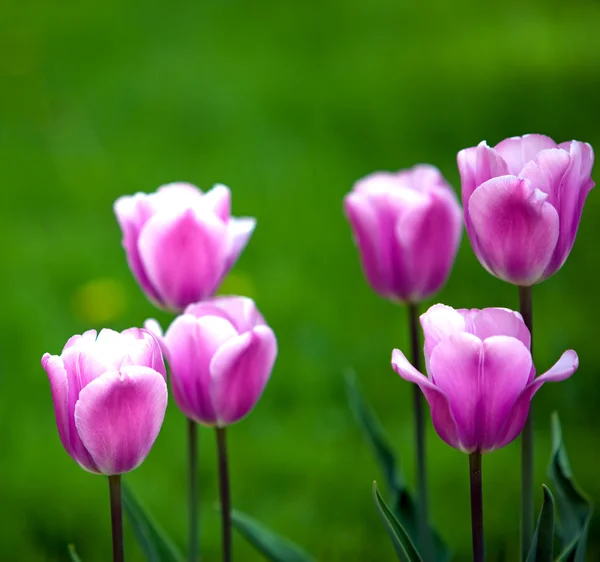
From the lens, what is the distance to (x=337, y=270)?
3381 mm

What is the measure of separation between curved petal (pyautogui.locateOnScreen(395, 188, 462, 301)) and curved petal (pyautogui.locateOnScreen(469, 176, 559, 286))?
275 mm

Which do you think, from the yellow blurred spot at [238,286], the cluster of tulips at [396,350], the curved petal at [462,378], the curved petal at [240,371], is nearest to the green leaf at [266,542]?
the cluster of tulips at [396,350]

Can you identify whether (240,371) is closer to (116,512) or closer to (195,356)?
(195,356)

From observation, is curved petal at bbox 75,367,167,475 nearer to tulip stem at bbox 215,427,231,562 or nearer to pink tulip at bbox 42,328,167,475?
pink tulip at bbox 42,328,167,475

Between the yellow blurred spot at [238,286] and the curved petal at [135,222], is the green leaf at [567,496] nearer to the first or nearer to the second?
the curved petal at [135,222]

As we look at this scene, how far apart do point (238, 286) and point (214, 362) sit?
2006 millimetres

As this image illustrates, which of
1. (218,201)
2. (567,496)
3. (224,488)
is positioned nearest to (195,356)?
(224,488)

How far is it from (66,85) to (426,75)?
6.01 feet

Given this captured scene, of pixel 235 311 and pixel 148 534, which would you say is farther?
pixel 148 534

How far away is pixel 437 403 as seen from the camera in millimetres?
981

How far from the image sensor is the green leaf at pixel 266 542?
1.39 m

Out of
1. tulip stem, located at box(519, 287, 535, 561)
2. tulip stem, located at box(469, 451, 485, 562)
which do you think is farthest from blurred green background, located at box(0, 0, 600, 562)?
tulip stem, located at box(469, 451, 485, 562)

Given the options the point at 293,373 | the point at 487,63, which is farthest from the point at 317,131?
the point at 293,373

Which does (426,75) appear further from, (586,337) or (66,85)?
(586,337)
